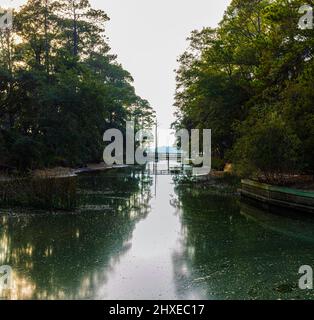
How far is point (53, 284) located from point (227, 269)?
3.69 meters

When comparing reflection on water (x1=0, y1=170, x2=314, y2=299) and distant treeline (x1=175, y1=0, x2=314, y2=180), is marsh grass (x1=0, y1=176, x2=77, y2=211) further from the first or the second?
distant treeline (x1=175, y1=0, x2=314, y2=180)

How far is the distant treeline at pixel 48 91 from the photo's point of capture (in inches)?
1305

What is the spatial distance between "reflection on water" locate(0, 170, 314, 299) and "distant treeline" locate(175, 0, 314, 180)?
4.25m

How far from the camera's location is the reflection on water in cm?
823

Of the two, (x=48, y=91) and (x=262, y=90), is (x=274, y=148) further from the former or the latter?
(x=48, y=91)

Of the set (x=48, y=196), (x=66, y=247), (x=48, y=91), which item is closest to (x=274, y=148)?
(x=48, y=196)

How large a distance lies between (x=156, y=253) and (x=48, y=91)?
32768 millimetres

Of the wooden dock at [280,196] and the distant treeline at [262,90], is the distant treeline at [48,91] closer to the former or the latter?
the distant treeline at [262,90]

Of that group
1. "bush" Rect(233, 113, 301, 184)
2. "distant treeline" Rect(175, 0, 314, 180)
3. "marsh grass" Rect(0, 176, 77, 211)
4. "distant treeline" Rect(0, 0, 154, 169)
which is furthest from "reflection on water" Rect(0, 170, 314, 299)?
"distant treeline" Rect(0, 0, 154, 169)

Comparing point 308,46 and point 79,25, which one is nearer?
point 308,46

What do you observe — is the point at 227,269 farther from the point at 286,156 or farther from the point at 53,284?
the point at 286,156

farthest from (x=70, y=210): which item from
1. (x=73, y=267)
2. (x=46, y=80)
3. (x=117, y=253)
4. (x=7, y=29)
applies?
(x=7, y=29)

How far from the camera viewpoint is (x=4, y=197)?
19.5 m

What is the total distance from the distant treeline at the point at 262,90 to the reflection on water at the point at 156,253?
425cm
